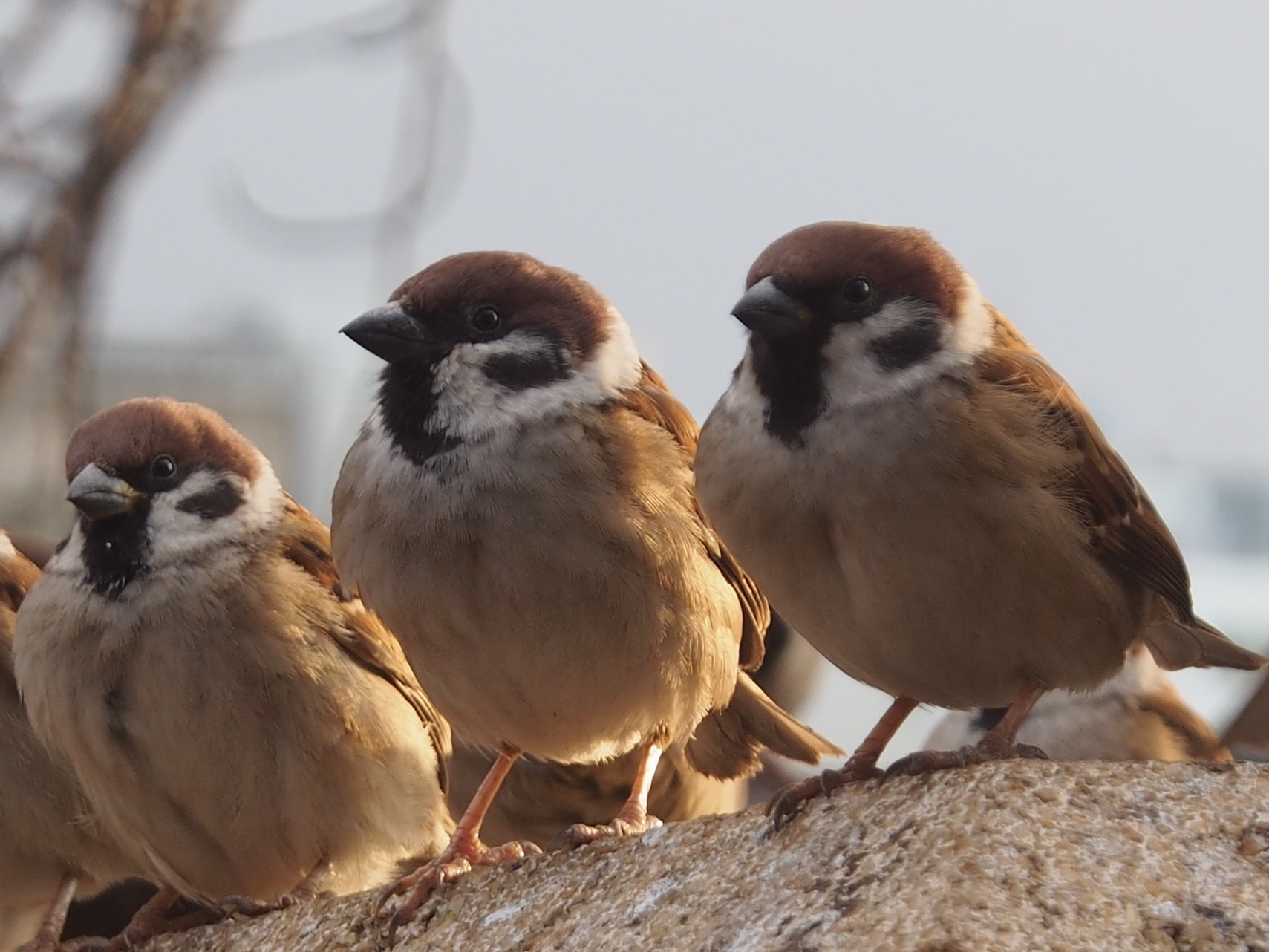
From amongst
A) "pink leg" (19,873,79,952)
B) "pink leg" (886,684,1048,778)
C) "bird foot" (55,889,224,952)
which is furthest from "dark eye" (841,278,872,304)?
"pink leg" (19,873,79,952)

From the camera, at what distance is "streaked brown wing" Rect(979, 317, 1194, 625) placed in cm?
253

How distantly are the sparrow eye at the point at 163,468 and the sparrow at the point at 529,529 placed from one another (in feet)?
1.08

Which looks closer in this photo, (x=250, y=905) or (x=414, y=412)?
(x=414, y=412)

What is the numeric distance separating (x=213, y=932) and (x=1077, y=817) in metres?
1.42

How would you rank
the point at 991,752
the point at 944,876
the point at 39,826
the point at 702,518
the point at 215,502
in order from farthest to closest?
1. the point at 39,826
2. the point at 215,502
3. the point at 702,518
4. the point at 991,752
5. the point at 944,876

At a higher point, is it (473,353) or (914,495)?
(914,495)

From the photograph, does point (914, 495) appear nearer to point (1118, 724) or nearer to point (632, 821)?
point (632, 821)

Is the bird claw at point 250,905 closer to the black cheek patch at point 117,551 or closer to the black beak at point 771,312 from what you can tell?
the black cheek patch at point 117,551

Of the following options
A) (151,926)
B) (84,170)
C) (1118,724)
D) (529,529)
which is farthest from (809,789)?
(84,170)

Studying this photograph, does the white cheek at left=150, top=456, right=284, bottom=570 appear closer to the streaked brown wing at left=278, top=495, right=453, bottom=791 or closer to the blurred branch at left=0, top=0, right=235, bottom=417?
the streaked brown wing at left=278, top=495, right=453, bottom=791

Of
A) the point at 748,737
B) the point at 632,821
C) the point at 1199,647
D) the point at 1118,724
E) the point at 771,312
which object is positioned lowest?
the point at 632,821

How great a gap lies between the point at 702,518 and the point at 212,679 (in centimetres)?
82

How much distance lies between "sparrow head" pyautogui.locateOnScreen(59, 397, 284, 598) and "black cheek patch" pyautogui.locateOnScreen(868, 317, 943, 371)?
1115mm

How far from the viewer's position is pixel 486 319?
2.71m
